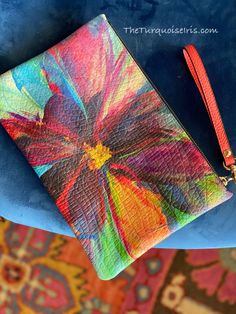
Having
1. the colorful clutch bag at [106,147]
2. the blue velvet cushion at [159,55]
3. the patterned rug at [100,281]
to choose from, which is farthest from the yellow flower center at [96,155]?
the patterned rug at [100,281]

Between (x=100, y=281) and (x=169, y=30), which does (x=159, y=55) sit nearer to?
(x=169, y=30)

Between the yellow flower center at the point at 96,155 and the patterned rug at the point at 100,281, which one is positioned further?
the patterned rug at the point at 100,281

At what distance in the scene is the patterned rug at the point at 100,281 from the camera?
0.96 meters

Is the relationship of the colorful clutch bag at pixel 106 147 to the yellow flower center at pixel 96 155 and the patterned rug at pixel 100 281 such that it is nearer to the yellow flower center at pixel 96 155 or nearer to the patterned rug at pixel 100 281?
the yellow flower center at pixel 96 155

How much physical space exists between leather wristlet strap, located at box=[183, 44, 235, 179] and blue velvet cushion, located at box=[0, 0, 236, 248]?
41 mm

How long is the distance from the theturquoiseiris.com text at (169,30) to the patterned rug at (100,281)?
45 cm

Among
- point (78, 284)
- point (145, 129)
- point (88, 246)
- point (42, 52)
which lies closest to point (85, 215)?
point (88, 246)

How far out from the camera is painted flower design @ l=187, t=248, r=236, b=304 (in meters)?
0.96

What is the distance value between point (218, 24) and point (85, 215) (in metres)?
0.36

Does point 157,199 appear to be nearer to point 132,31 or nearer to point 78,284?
point 132,31

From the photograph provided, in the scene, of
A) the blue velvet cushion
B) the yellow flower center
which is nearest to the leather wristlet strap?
the blue velvet cushion

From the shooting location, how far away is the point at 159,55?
73 centimetres

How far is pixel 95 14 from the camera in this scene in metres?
0.73

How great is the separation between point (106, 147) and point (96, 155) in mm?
18
